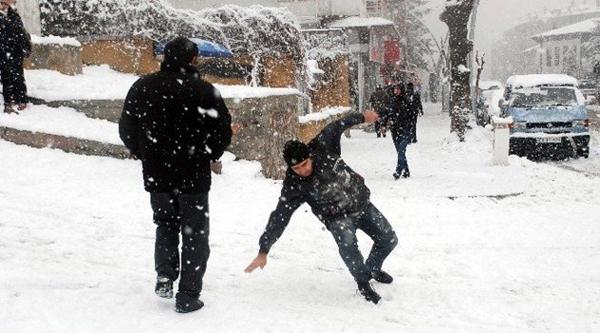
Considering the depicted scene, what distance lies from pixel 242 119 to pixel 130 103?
486cm

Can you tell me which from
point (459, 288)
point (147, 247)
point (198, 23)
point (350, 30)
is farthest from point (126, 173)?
point (350, 30)

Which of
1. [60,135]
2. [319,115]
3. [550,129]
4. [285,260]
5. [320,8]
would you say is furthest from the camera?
[320,8]

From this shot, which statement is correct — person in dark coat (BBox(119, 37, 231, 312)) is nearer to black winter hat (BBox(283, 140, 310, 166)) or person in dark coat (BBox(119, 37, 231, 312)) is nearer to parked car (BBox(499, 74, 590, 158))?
black winter hat (BBox(283, 140, 310, 166))

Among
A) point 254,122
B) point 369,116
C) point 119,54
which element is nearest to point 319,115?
point 119,54

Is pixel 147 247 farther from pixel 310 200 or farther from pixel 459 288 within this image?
pixel 459 288

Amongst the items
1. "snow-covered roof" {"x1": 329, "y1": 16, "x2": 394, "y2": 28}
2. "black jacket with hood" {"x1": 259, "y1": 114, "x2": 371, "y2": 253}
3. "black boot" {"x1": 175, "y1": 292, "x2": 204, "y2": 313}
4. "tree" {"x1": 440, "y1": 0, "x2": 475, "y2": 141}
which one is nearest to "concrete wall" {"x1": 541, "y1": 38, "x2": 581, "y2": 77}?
"snow-covered roof" {"x1": 329, "y1": 16, "x2": 394, "y2": 28}

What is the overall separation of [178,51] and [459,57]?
13797 mm

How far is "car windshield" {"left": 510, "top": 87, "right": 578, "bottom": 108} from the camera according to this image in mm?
14334

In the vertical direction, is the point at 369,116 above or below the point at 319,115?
above

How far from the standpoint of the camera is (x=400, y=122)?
10898mm

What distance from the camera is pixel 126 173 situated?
7766 mm

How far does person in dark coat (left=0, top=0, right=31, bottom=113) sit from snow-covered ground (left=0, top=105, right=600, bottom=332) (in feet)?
3.20

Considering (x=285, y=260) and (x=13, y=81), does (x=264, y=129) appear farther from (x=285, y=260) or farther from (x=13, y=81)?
(x=285, y=260)

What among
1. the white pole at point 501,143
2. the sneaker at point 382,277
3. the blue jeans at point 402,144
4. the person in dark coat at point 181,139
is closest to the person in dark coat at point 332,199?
the sneaker at point 382,277
